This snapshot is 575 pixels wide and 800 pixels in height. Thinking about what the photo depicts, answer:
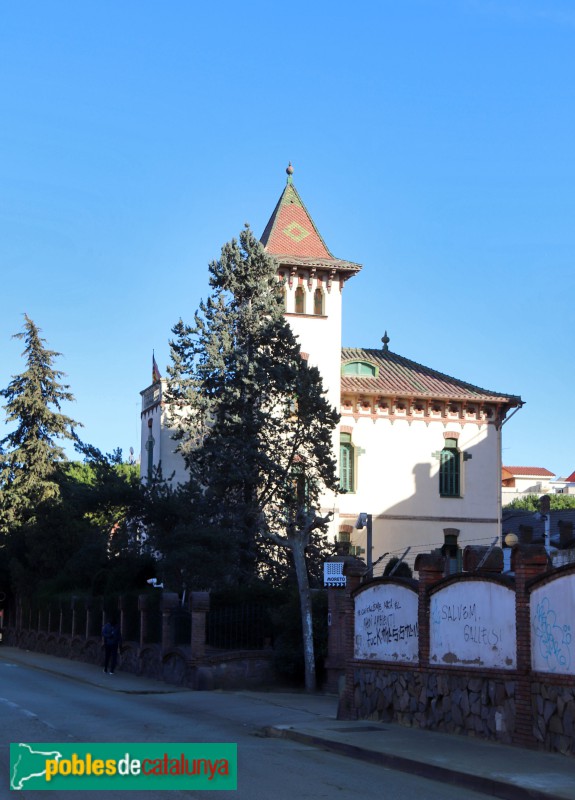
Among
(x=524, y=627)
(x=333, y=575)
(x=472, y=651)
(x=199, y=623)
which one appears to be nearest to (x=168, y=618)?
(x=199, y=623)

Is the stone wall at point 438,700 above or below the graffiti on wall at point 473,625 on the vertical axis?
below

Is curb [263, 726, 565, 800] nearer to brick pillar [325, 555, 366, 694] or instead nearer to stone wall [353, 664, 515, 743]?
stone wall [353, 664, 515, 743]

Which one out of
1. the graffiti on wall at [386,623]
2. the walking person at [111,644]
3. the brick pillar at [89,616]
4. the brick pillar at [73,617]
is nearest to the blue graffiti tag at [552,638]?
the graffiti on wall at [386,623]

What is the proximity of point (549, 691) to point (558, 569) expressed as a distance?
1613 millimetres

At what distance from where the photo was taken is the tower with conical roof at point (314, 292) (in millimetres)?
44062

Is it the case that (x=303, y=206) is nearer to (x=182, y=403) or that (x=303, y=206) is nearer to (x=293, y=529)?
(x=182, y=403)

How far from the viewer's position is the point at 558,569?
14.0 m

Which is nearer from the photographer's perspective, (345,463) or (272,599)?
(272,599)

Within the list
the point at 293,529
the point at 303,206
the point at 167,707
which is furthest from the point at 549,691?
the point at 303,206

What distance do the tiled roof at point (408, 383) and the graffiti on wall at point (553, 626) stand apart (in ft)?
102

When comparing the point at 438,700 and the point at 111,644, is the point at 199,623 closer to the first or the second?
the point at 111,644

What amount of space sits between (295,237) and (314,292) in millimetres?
2619

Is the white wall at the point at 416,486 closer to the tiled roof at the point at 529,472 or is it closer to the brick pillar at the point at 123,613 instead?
the brick pillar at the point at 123,613

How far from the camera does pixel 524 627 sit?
14.7m
